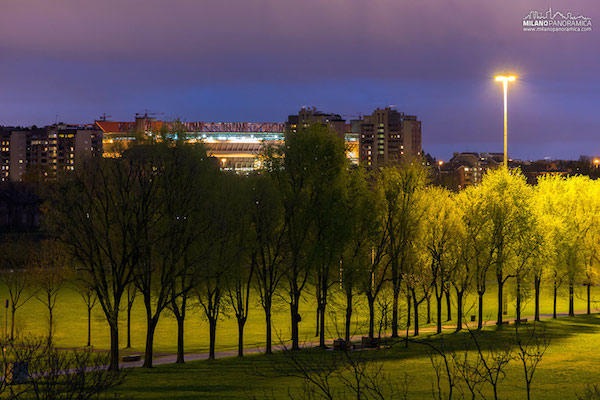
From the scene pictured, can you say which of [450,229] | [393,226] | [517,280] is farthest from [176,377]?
[517,280]

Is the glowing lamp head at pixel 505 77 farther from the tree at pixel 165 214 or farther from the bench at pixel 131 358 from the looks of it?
the bench at pixel 131 358

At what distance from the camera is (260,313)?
221 ft

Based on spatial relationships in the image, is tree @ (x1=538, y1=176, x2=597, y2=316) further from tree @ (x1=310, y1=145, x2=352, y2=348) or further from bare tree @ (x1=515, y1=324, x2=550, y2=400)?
tree @ (x1=310, y1=145, x2=352, y2=348)

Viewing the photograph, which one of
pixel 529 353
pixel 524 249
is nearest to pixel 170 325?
pixel 524 249

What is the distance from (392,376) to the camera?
34.1 m

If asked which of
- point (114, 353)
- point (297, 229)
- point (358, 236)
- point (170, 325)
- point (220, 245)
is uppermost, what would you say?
point (297, 229)

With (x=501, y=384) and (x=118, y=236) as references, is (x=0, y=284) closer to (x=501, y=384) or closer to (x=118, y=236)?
(x=118, y=236)

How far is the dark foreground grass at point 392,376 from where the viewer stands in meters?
30.2

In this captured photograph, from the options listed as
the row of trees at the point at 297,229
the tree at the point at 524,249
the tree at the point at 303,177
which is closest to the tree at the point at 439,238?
the row of trees at the point at 297,229

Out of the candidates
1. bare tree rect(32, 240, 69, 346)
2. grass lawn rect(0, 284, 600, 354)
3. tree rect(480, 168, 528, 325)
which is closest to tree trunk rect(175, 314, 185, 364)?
grass lawn rect(0, 284, 600, 354)

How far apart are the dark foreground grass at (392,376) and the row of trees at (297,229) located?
2709mm

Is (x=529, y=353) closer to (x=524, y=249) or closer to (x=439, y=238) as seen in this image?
(x=439, y=238)

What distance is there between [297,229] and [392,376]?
1483 cm

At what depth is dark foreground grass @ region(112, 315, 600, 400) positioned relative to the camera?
30203 mm
